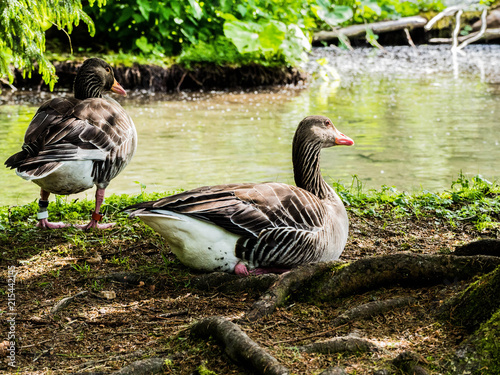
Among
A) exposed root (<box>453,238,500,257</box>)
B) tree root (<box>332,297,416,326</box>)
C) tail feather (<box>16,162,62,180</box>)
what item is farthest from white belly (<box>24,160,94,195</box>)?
exposed root (<box>453,238,500,257</box>)

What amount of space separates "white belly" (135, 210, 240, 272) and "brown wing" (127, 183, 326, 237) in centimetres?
8

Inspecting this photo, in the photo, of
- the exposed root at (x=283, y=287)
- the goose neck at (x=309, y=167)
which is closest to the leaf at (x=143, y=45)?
the goose neck at (x=309, y=167)

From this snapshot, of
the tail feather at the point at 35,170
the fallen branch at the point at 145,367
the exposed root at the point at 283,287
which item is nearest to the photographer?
the fallen branch at the point at 145,367

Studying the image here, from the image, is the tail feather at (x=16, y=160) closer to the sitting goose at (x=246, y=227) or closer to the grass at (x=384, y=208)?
the grass at (x=384, y=208)

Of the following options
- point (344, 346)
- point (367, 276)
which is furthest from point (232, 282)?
point (344, 346)

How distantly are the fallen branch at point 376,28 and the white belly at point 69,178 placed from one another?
24847 millimetres

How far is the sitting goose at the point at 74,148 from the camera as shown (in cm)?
577

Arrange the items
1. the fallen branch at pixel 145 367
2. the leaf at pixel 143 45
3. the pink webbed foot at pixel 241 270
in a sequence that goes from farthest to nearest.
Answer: the leaf at pixel 143 45, the pink webbed foot at pixel 241 270, the fallen branch at pixel 145 367

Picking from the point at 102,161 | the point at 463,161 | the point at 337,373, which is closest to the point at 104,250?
the point at 102,161

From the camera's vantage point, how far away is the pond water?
381 inches

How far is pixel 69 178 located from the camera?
19.9 feet

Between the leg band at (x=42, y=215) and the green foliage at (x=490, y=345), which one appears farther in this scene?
the leg band at (x=42, y=215)

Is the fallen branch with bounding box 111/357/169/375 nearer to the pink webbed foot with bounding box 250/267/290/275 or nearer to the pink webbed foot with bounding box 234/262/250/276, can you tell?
the pink webbed foot with bounding box 234/262/250/276

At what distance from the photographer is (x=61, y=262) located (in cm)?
550
